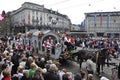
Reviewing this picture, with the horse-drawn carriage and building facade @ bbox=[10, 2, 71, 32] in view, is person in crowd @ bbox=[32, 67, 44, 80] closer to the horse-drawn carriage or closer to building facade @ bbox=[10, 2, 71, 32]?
the horse-drawn carriage

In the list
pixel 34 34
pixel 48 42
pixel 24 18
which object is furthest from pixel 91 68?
pixel 24 18

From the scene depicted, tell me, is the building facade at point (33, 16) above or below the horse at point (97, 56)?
above

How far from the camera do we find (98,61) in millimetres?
A: 15484

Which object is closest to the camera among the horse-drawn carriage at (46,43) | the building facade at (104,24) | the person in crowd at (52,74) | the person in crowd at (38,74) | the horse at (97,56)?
the person in crowd at (38,74)

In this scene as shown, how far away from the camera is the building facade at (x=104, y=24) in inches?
4500

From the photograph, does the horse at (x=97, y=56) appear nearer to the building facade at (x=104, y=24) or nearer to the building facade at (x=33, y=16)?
the building facade at (x=33, y=16)

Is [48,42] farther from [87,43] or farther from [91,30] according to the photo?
[91,30]

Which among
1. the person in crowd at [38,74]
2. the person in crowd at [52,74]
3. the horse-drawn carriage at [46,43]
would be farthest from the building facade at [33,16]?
the person in crowd at [38,74]

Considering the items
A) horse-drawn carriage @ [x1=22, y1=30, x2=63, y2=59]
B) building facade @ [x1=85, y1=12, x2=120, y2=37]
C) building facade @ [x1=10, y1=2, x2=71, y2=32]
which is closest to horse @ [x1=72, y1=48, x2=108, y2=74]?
horse-drawn carriage @ [x1=22, y1=30, x2=63, y2=59]

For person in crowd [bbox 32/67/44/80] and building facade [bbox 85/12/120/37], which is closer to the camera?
person in crowd [bbox 32/67/44/80]

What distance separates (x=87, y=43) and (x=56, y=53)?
48.1 ft

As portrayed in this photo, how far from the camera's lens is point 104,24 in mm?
116438

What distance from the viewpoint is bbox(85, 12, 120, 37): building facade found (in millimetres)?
114312

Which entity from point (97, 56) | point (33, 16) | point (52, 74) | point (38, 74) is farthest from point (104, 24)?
point (38, 74)
